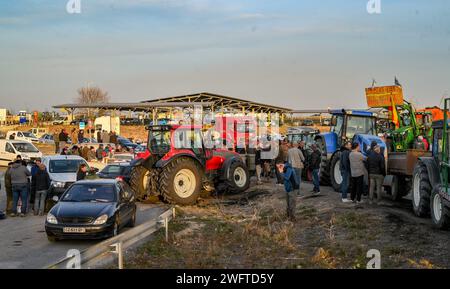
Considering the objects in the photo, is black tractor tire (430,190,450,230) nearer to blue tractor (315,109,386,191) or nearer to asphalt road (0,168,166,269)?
asphalt road (0,168,166,269)

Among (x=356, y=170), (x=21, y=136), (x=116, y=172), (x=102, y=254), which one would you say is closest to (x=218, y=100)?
(x=21, y=136)

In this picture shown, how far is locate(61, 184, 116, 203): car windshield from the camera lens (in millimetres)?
14133

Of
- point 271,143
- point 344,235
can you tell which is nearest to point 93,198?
point 344,235

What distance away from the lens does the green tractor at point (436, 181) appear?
12.1 meters

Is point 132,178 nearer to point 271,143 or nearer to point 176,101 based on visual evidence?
point 271,143

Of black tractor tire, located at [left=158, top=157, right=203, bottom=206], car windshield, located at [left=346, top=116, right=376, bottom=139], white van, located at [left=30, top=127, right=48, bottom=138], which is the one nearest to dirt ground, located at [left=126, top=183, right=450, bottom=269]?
black tractor tire, located at [left=158, top=157, right=203, bottom=206]

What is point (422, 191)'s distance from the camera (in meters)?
13.7

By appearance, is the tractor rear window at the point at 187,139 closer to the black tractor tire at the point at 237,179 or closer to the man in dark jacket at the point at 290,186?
the black tractor tire at the point at 237,179

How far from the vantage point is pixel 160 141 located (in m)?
20.3

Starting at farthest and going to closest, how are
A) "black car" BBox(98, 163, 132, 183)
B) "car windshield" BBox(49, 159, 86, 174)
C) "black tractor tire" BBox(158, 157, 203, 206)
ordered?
"car windshield" BBox(49, 159, 86, 174) < "black car" BBox(98, 163, 132, 183) < "black tractor tire" BBox(158, 157, 203, 206)

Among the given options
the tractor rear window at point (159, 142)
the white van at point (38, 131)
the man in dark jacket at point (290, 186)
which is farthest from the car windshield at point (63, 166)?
the white van at point (38, 131)

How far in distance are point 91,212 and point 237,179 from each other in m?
9.19

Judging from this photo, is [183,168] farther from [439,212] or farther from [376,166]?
[439,212]
